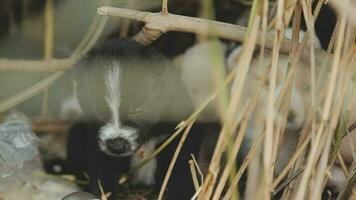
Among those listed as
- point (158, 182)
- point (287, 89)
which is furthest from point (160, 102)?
point (287, 89)

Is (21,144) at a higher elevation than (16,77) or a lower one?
lower

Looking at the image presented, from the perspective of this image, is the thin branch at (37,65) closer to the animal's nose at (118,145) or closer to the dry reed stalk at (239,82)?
the animal's nose at (118,145)

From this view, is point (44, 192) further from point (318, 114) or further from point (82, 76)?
point (318, 114)

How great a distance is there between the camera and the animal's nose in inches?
80.7

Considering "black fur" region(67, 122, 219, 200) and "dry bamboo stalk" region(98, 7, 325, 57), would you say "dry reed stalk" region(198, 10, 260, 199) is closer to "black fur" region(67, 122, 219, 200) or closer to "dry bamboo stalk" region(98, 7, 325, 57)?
"dry bamboo stalk" region(98, 7, 325, 57)

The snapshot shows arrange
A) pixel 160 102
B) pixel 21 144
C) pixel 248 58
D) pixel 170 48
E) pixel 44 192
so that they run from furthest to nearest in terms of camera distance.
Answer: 1. pixel 170 48
2. pixel 21 144
3. pixel 44 192
4. pixel 160 102
5. pixel 248 58

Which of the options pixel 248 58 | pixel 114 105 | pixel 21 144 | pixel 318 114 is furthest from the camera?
pixel 21 144

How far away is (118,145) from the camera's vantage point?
205 centimetres

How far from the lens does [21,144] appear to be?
252 centimetres

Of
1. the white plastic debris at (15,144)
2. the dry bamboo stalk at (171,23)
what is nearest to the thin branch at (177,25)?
the dry bamboo stalk at (171,23)

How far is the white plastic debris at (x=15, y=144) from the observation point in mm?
2443

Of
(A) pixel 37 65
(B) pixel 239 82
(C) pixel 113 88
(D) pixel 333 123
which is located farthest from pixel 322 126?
(A) pixel 37 65

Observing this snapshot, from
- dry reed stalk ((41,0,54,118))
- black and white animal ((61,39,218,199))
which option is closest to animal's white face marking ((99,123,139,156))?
black and white animal ((61,39,218,199))

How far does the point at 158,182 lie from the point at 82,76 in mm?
497
